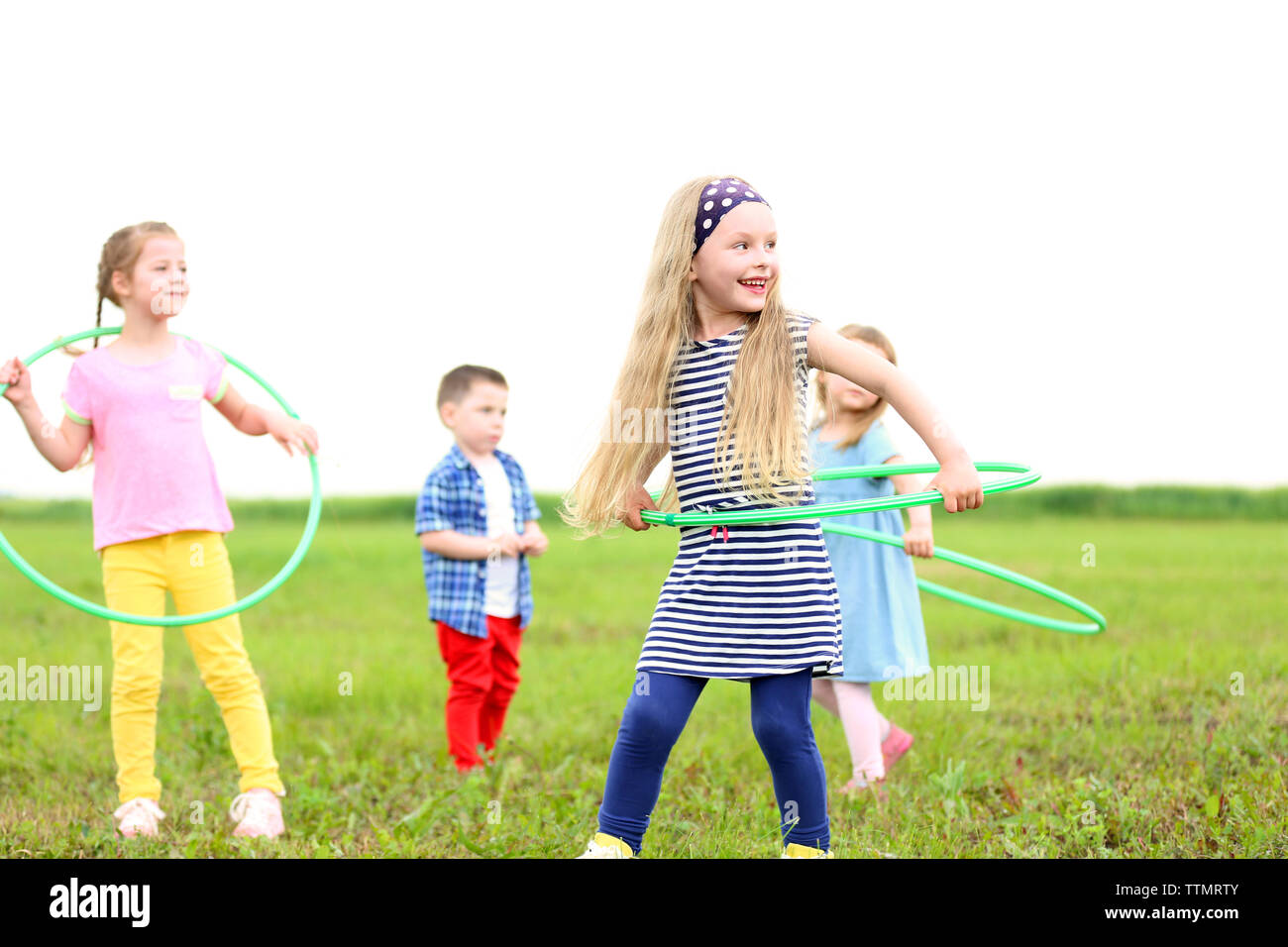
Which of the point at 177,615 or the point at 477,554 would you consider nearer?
the point at 177,615

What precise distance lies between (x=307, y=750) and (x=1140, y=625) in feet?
21.4

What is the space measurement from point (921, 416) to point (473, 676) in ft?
9.96

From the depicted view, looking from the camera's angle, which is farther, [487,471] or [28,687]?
[28,687]

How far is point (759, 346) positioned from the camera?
3961 mm

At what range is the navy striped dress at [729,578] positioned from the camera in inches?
151

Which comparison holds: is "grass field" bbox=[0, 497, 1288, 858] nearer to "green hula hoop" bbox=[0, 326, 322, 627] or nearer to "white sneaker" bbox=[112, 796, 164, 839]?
"white sneaker" bbox=[112, 796, 164, 839]

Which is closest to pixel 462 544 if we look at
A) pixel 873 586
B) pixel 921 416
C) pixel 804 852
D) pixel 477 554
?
pixel 477 554

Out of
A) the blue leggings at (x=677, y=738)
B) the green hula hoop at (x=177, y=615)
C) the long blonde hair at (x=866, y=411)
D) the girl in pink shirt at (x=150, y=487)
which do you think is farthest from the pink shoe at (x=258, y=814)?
the long blonde hair at (x=866, y=411)

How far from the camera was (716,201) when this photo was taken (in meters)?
3.99

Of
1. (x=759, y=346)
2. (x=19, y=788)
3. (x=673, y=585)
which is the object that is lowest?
(x=19, y=788)

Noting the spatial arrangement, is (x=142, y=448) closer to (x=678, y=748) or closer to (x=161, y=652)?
(x=161, y=652)
